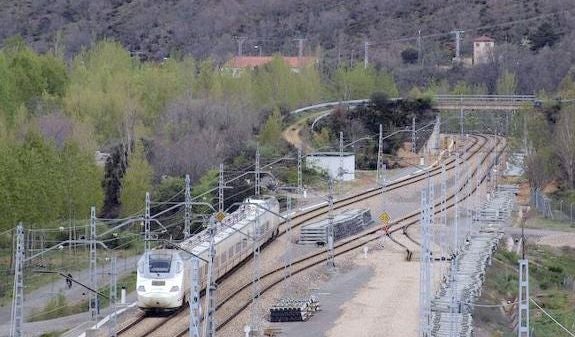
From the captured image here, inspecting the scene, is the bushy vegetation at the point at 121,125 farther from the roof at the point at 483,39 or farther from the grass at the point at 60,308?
the roof at the point at 483,39

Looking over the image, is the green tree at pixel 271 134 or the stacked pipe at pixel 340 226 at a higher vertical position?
the green tree at pixel 271 134

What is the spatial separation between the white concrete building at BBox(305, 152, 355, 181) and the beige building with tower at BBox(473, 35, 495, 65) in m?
46.5

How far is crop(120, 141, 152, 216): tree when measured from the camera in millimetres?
57594

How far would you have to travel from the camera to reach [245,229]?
47.0 meters

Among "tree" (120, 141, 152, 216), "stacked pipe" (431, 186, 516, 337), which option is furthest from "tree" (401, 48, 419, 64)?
"tree" (120, 141, 152, 216)

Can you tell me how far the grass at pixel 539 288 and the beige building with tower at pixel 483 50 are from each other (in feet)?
196

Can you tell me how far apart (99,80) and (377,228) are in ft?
78.6

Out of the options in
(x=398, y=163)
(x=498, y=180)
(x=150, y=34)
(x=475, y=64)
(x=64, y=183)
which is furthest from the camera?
(x=150, y=34)

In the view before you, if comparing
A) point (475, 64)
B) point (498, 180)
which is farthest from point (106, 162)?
point (475, 64)

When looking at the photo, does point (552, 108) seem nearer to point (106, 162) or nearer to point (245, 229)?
point (106, 162)

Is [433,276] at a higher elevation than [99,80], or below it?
below

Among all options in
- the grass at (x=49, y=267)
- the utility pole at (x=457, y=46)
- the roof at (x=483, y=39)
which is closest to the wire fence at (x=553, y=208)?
the grass at (x=49, y=267)

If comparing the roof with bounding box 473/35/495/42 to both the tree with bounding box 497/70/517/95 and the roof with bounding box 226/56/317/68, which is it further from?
the tree with bounding box 497/70/517/95

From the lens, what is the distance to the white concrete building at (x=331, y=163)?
224 ft
